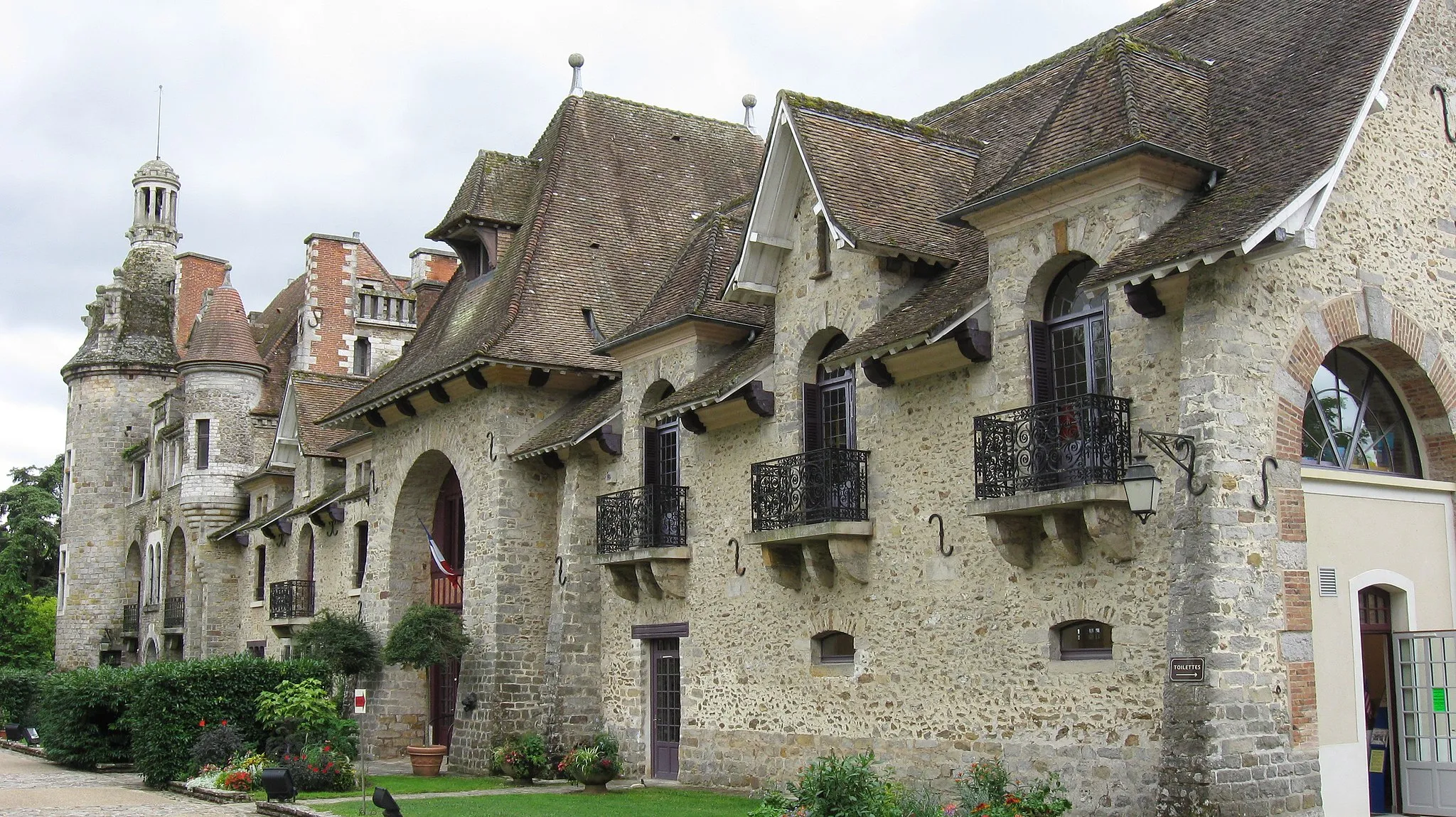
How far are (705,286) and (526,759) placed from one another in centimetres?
770

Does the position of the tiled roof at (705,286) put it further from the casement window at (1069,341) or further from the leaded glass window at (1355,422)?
the leaded glass window at (1355,422)

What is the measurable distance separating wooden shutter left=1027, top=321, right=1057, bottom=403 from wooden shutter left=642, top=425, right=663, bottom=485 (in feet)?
26.9

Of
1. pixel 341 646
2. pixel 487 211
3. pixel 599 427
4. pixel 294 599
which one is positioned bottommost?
pixel 341 646

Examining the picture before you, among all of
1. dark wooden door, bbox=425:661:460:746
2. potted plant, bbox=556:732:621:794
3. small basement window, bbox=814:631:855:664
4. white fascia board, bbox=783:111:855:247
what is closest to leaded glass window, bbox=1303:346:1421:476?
white fascia board, bbox=783:111:855:247

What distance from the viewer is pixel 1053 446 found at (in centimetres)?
1452

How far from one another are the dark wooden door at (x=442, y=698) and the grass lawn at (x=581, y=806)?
24.3 ft

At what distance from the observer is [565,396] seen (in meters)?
25.8

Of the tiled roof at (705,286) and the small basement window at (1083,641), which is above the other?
the tiled roof at (705,286)

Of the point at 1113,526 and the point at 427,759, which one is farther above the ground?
the point at 1113,526

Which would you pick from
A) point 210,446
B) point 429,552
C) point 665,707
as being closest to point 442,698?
point 429,552

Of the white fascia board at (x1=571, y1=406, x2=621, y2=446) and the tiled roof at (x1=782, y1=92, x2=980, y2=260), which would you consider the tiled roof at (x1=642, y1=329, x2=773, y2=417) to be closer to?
the white fascia board at (x1=571, y1=406, x2=621, y2=446)

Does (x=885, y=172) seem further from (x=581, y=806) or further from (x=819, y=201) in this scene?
(x=581, y=806)

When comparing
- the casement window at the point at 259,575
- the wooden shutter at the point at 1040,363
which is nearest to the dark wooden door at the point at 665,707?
the wooden shutter at the point at 1040,363

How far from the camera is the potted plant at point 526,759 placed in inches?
877
